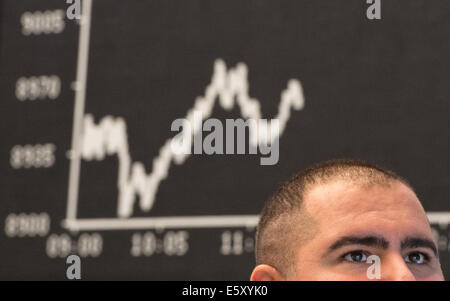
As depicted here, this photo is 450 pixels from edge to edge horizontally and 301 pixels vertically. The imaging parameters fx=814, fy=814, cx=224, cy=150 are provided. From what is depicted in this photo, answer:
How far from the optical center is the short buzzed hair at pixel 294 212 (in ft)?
6.04

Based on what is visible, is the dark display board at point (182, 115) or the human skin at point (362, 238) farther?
the dark display board at point (182, 115)

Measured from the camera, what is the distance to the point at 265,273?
1867mm

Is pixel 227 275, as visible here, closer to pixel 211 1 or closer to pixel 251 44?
pixel 251 44

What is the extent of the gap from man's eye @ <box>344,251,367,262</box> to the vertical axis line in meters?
1.56

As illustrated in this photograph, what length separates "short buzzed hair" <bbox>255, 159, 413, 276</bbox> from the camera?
184 centimetres

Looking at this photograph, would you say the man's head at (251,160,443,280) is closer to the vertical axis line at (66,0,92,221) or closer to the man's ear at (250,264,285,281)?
the man's ear at (250,264,285,281)

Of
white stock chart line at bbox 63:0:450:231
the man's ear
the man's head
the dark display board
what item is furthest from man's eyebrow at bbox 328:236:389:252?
white stock chart line at bbox 63:0:450:231

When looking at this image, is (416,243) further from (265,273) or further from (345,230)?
(265,273)

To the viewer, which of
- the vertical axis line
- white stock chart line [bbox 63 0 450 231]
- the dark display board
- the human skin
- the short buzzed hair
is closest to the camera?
the human skin

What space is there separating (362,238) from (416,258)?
0.13m

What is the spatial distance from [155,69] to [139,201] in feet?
1.67

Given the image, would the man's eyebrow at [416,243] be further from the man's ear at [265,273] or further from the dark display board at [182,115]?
the dark display board at [182,115]

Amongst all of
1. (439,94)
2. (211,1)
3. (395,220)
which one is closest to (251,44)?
(211,1)

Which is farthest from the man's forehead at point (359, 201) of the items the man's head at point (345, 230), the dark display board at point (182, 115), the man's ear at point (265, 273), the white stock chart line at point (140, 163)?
the white stock chart line at point (140, 163)
